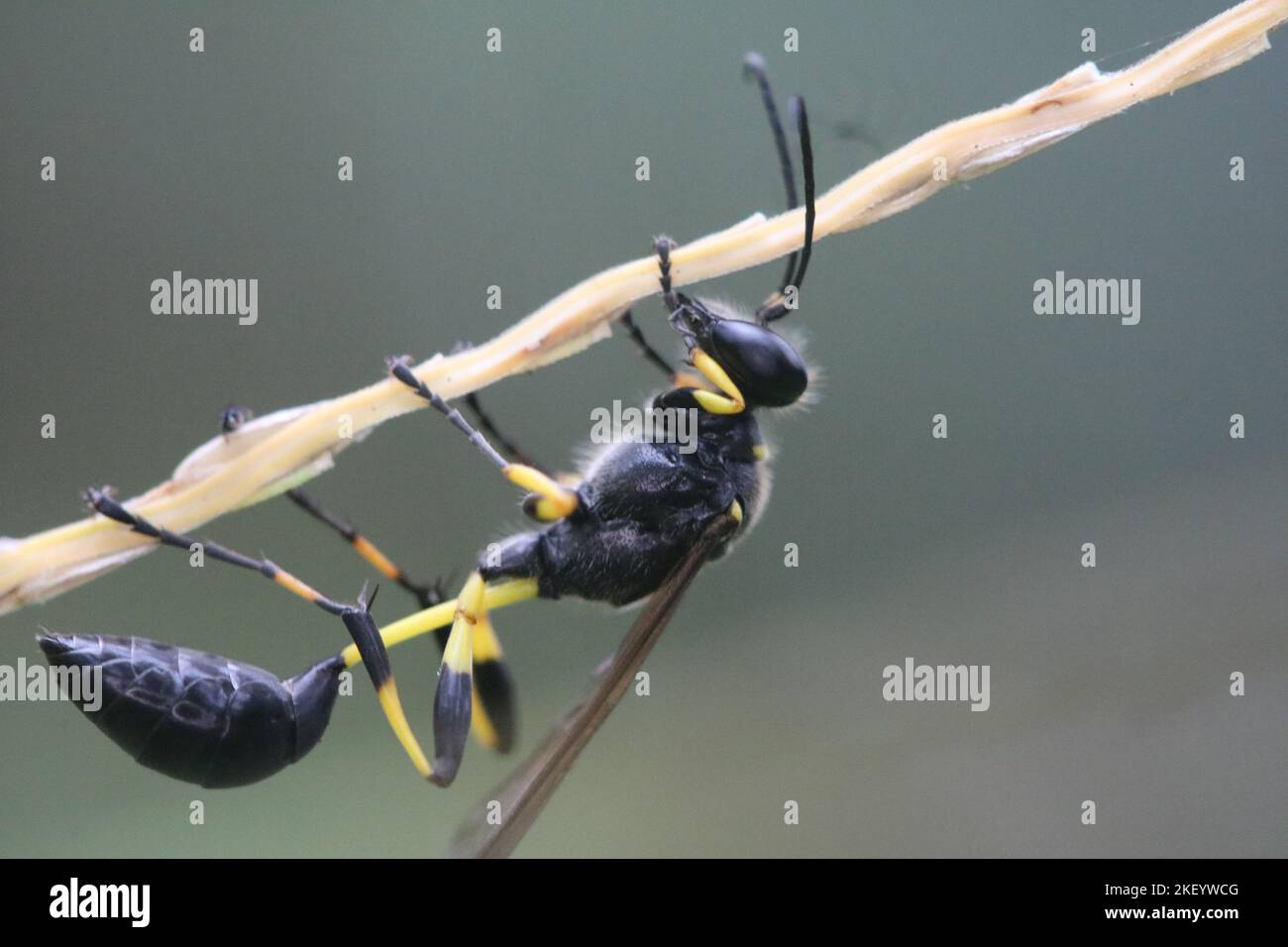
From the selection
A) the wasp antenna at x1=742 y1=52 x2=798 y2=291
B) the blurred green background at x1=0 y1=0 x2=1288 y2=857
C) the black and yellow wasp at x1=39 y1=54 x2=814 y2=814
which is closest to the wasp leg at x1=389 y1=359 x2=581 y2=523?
the black and yellow wasp at x1=39 y1=54 x2=814 y2=814

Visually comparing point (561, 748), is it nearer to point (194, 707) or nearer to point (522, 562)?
A: point (522, 562)

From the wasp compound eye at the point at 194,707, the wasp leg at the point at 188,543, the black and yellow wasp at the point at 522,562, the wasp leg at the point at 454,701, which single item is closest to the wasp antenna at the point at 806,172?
the black and yellow wasp at the point at 522,562

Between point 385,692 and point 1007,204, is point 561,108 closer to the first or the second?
point 1007,204

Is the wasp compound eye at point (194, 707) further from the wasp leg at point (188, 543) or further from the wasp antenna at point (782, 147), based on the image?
the wasp antenna at point (782, 147)

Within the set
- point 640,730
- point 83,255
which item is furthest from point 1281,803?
point 83,255

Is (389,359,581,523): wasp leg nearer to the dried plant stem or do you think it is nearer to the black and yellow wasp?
the black and yellow wasp

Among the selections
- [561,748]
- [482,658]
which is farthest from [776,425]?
[561,748]
